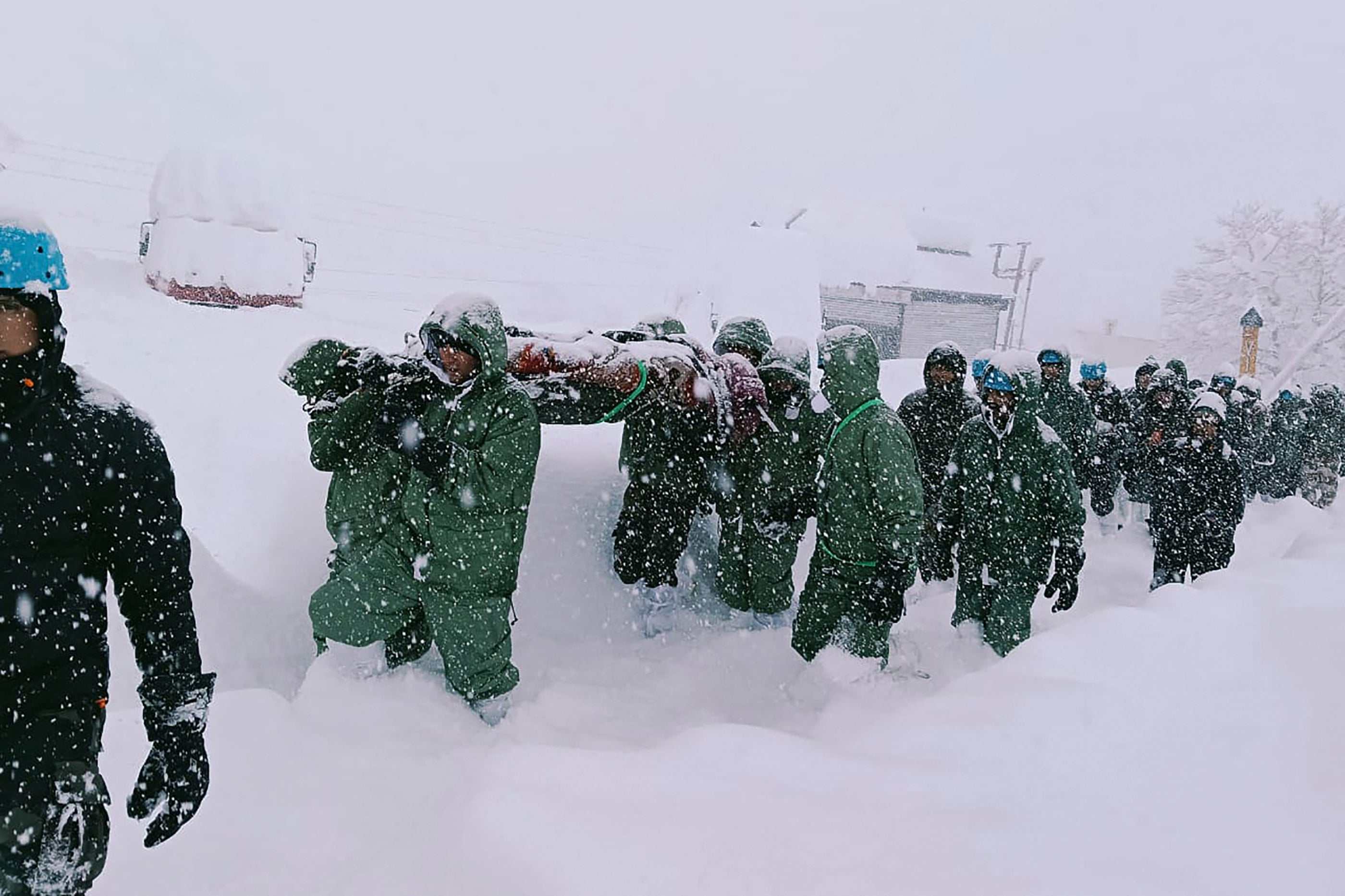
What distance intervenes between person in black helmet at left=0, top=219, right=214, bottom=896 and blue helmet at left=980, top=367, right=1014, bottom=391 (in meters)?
4.07

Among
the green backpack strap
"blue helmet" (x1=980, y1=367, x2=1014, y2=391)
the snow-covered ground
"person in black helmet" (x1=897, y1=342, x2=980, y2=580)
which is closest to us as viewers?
the snow-covered ground

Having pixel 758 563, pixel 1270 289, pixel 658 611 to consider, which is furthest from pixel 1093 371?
pixel 1270 289

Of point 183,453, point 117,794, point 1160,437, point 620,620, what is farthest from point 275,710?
point 1160,437

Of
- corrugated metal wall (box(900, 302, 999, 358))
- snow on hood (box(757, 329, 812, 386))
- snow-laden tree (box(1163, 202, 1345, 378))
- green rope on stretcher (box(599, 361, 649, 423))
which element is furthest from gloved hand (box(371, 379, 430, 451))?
snow-laden tree (box(1163, 202, 1345, 378))

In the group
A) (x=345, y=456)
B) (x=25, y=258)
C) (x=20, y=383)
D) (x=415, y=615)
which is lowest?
(x=415, y=615)

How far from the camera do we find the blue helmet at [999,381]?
4395 millimetres

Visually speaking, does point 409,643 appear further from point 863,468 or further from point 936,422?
point 936,422

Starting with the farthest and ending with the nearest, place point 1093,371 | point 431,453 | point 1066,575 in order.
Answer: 1. point 1093,371
2. point 1066,575
3. point 431,453

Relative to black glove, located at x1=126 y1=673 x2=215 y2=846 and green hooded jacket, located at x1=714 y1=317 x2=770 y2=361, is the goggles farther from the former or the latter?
black glove, located at x1=126 y1=673 x2=215 y2=846

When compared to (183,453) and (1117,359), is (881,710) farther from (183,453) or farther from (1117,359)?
(1117,359)

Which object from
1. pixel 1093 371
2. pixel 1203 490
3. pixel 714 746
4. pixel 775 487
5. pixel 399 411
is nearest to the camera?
pixel 714 746

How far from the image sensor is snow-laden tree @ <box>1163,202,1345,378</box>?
Result: 3059 centimetres

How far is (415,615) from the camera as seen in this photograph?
401 cm

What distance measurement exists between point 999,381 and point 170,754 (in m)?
4.24
